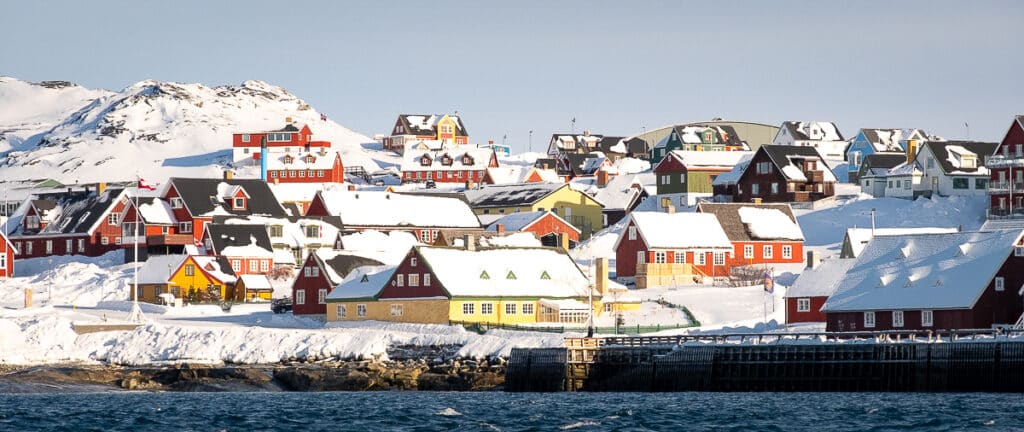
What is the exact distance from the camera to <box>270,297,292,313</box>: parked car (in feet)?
297

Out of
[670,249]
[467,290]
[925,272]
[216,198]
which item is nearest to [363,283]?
[467,290]

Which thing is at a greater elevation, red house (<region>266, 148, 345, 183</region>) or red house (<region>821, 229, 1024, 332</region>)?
red house (<region>266, 148, 345, 183</region>)

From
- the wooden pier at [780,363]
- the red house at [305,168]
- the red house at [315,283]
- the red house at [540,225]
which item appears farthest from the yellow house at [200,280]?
the red house at [305,168]

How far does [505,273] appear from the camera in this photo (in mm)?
83125

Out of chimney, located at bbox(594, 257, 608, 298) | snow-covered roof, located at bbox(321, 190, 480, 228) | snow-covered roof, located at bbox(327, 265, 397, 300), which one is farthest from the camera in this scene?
snow-covered roof, located at bbox(321, 190, 480, 228)

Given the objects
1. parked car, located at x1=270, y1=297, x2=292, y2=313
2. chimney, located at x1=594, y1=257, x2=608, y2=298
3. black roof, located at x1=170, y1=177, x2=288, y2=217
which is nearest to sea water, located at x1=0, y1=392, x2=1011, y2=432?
chimney, located at x1=594, y1=257, x2=608, y2=298

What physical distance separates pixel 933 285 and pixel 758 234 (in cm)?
3242

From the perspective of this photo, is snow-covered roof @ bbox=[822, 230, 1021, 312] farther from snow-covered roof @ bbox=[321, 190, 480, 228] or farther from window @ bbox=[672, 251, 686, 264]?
snow-covered roof @ bbox=[321, 190, 480, 228]

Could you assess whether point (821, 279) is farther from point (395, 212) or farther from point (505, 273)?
point (395, 212)

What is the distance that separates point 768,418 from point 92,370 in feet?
104

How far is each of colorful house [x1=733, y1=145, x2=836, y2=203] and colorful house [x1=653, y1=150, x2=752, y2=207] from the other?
497cm

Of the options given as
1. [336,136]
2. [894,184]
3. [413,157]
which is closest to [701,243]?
[894,184]

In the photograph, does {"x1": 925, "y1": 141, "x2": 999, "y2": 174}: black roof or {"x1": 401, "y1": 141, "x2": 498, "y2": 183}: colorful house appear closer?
{"x1": 925, "y1": 141, "x2": 999, "y2": 174}: black roof

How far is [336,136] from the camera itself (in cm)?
18812
